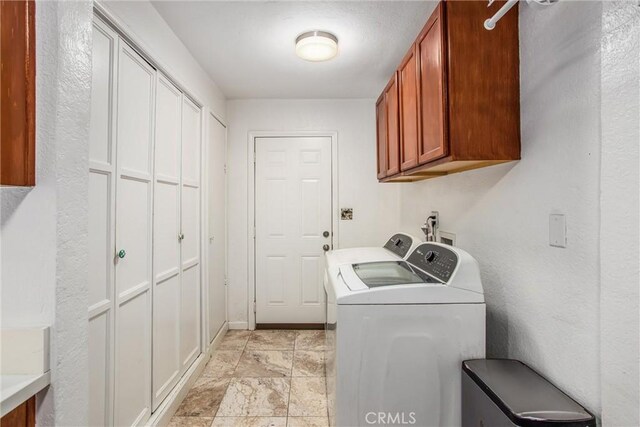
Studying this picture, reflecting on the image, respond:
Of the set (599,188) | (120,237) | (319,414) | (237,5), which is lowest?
(319,414)

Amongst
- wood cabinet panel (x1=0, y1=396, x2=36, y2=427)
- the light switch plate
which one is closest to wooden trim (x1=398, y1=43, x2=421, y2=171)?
the light switch plate

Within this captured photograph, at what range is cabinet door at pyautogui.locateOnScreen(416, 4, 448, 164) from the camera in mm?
1307

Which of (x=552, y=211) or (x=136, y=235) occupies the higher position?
(x=552, y=211)

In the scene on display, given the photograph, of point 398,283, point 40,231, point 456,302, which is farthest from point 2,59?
point 456,302

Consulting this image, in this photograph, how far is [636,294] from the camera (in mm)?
808

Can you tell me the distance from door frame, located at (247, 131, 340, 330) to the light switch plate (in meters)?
2.26

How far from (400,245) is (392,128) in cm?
86

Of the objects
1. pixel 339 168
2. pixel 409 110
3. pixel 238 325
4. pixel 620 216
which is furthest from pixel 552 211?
pixel 238 325

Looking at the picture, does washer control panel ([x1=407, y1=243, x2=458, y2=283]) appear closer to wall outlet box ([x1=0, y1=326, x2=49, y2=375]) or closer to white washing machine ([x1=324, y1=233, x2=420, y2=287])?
white washing machine ([x1=324, y1=233, x2=420, y2=287])

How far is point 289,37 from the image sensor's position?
2.03m

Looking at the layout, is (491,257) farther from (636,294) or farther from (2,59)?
(2,59)

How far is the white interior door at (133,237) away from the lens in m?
1.46

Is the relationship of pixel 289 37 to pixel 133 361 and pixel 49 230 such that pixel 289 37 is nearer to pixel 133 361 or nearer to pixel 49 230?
pixel 49 230

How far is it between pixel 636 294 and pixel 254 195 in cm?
296
